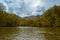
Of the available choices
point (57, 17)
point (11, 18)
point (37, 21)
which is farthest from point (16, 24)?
point (57, 17)

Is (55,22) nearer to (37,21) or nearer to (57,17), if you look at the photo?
(57,17)

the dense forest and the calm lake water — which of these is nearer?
the calm lake water

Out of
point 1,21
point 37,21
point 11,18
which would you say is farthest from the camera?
point 37,21

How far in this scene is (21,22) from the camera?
92312 mm

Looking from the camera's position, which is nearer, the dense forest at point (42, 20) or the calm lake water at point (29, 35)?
the calm lake water at point (29, 35)

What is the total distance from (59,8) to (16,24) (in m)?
17.1

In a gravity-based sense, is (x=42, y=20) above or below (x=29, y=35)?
above

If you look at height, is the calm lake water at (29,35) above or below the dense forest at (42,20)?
below

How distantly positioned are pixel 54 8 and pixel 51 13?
5024 mm

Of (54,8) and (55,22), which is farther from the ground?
(54,8)

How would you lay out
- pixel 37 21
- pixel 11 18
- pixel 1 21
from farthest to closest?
pixel 37 21, pixel 11 18, pixel 1 21

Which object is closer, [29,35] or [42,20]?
Result: [29,35]

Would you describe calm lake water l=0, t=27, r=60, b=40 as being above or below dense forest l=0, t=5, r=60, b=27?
below

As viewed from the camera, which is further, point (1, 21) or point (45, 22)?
point (45, 22)
